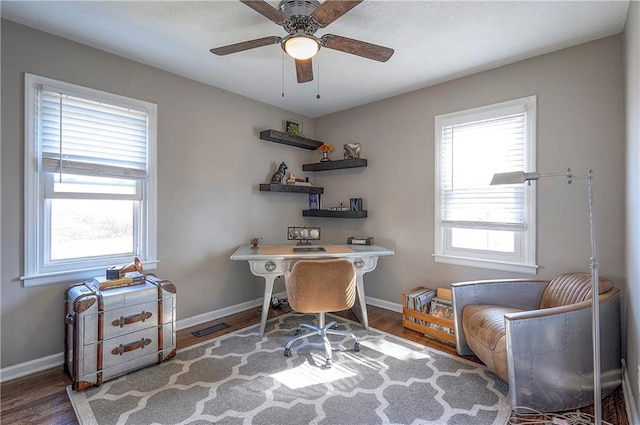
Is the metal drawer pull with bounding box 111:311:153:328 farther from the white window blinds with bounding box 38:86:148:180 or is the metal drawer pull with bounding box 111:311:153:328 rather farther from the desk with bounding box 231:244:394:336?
the white window blinds with bounding box 38:86:148:180

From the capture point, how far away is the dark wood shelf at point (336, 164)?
3.73 m

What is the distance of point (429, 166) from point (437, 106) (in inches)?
24.7

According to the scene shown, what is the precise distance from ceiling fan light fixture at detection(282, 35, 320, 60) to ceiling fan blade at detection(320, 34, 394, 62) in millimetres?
79

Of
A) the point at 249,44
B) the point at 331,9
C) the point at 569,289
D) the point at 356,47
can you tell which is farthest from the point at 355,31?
the point at 569,289

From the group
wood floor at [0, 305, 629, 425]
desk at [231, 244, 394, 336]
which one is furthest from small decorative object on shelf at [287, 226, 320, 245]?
wood floor at [0, 305, 629, 425]

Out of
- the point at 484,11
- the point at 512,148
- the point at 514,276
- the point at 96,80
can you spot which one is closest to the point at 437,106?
the point at 512,148

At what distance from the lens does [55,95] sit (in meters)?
2.30

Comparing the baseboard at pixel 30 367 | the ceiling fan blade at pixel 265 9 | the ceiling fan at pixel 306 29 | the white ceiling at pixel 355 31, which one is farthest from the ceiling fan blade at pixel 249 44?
the baseboard at pixel 30 367

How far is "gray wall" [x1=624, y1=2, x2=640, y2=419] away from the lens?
1.65 m

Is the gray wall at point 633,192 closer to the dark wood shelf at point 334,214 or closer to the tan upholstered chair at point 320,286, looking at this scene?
the tan upholstered chair at point 320,286

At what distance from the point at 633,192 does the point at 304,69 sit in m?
2.22

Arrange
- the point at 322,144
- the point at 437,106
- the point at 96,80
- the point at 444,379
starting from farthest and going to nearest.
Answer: the point at 322,144
the point at 437,106
the point at 96,80
the point at 444,379

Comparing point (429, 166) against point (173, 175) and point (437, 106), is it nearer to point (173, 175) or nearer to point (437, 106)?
point (437, 106)

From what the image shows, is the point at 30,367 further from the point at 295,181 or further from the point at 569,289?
the point at 569,289
